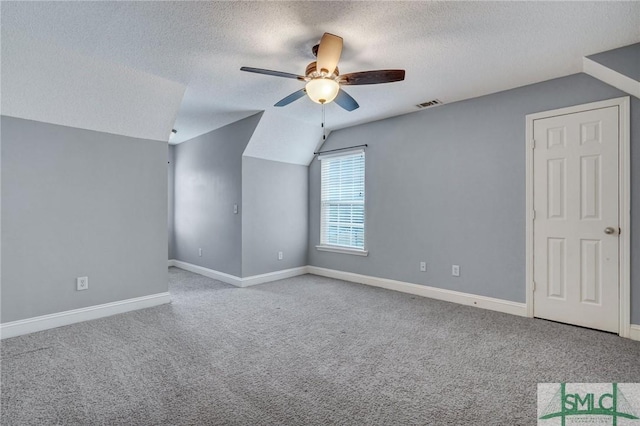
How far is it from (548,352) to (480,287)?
1164 millimetres

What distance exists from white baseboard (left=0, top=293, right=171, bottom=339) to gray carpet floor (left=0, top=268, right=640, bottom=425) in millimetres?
112

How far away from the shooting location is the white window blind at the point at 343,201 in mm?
4867

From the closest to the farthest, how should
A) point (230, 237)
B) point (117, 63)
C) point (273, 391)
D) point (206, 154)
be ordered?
point (273, 391) → point (117, 63) → point (230, 237) → point (206, 154)

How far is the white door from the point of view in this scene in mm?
2838

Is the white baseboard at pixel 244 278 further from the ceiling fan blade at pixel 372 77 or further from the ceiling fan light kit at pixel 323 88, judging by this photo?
the ceiling fan blade at pixel 372 77

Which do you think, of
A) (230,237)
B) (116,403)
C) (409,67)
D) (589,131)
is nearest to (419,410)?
(116,403)

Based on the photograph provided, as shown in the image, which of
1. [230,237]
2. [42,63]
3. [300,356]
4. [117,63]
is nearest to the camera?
[300,356]

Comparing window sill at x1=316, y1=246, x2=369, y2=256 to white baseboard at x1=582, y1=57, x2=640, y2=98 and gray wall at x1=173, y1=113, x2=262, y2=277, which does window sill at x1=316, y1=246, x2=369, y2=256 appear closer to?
gray wall at x1=173, y1=113, x2=262, y2=277

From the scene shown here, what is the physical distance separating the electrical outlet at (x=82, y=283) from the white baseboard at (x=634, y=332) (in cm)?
518

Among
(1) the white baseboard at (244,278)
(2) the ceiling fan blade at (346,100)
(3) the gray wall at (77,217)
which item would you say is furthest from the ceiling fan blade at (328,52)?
(1) the white baseboard at (244,278)

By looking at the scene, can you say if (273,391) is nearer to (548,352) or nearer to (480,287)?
(548,352)

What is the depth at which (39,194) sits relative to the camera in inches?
116

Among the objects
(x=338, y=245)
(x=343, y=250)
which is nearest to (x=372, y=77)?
(x=343, y=250)

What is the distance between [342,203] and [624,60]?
11.5 ft
